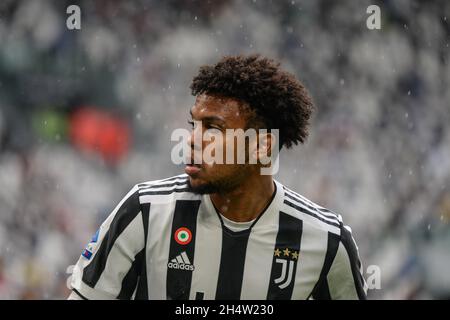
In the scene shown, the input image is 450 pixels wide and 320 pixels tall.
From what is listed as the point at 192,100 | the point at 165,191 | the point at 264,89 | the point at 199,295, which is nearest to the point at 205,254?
the point at 199,295

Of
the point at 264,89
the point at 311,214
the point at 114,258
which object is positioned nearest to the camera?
the point at 114,258

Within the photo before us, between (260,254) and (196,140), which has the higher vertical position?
(196,140)

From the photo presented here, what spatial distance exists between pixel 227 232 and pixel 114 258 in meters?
0.38

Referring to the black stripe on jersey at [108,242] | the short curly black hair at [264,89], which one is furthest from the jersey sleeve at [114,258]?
the short curly black hair at [264,89]

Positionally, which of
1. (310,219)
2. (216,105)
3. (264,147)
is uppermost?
(216,105)

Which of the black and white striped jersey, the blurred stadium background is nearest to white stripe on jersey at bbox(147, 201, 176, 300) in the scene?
the black and white striped jersey

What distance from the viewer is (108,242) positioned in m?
2.20

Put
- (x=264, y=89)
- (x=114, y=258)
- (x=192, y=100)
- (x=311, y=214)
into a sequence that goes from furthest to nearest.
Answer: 1. (x=192, y=100)
2. (x=311, y=214)
3. (x=264, y=89)
4. (x=114, y=258)

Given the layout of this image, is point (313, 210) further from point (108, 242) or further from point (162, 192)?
point (108, 242)

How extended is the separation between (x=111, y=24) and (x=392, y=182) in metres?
2.65

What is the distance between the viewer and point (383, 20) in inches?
228

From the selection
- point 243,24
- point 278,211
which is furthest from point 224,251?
point 243,24

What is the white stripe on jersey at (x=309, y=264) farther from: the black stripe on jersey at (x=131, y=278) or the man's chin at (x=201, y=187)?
the black stripe on jersey at (x=131, y=278)
